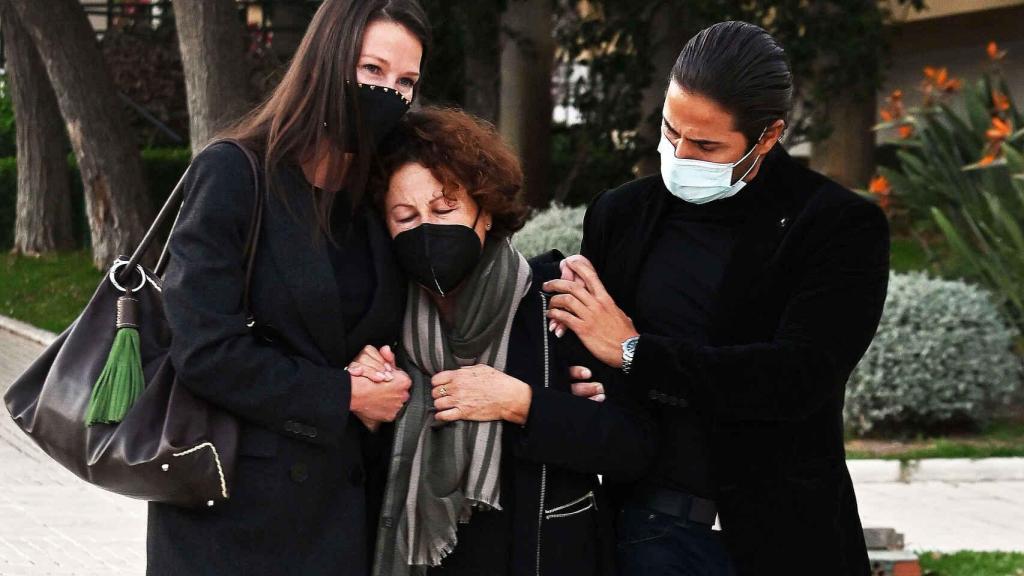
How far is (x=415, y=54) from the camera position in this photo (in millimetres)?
3076

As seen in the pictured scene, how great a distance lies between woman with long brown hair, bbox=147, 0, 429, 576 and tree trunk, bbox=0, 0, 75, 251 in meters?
15.0

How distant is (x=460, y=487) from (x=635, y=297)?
1.92 feet

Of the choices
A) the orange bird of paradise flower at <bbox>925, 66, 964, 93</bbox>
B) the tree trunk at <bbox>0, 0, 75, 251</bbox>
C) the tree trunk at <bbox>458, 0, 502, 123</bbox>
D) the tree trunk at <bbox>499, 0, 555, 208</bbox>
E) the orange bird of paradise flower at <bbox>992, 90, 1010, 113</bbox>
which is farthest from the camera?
the tree trunk at <bbox>0, 0, 75, 251</bbox>

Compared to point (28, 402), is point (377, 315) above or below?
above

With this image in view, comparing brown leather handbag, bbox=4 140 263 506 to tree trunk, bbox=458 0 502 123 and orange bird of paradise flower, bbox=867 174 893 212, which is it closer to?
orange bird of paradise flower, bbox=867 174 893 212

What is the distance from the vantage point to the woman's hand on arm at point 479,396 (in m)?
3.05

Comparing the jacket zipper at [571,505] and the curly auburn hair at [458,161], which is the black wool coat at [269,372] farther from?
the jacket zipper at [571,505]

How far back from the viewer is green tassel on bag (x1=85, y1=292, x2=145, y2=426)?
2.89 meters

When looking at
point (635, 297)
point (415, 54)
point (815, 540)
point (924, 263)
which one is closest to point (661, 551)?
point (815, 540)

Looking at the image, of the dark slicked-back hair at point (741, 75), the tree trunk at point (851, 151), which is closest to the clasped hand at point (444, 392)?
the dark slicked-back hair at point (741, 75)

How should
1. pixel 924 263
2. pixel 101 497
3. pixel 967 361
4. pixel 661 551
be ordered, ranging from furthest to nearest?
1. pixel 924 263
2. pixel 967 361
3. pixel 101 497
4. pixel 661 551

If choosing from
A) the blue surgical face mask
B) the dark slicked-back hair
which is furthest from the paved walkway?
the dark slicked-back hair

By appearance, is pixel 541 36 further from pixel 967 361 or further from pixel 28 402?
pixel 28 402

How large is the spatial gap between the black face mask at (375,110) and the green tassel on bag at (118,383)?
0.56 meters
